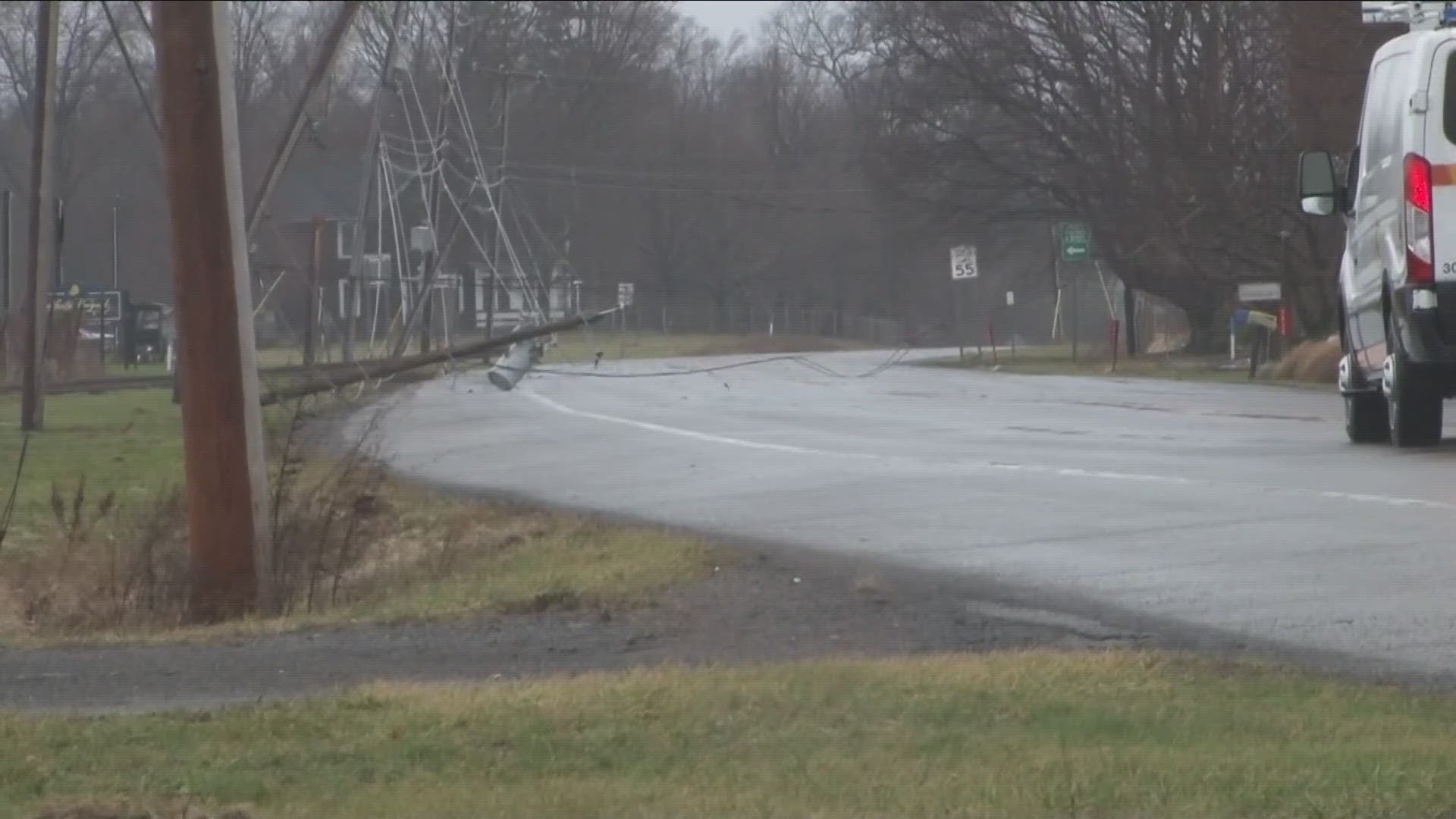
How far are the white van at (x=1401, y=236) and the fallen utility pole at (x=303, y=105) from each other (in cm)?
690

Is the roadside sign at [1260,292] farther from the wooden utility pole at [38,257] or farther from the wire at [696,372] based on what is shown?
the wooden utility pole at [38,257]

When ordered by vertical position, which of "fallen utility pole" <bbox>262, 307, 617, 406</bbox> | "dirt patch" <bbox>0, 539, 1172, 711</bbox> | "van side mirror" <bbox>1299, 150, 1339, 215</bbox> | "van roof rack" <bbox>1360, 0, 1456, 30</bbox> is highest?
"van roof rack" <bbox>1360, 0, 1456, 30</bbox>

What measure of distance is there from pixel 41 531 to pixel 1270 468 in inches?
341

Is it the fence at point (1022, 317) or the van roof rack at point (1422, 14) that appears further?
the fence at point (1022, 317)

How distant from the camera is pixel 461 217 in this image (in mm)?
28203

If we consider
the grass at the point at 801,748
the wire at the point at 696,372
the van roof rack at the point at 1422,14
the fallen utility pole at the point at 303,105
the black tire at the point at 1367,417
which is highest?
the van roof rack at the point at 1422,14

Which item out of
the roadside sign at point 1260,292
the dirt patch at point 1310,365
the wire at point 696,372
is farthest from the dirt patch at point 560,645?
the roadside sign at point 1260,292

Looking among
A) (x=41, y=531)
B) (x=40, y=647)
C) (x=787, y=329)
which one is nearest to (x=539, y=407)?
(x=41, y=531)

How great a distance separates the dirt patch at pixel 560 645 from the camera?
25.3ft

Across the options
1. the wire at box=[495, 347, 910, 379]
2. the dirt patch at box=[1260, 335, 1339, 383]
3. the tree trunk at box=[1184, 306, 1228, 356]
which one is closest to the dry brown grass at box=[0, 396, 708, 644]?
the wire at box=[495, 347, 910, 379]

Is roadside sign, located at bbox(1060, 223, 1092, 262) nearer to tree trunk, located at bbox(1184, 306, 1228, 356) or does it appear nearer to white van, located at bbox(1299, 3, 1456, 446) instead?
tree trunk, located at bbox(1184, 306, 1228, 356)

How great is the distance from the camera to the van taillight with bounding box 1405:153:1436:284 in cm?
1460

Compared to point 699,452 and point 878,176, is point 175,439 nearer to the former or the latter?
point 699,452

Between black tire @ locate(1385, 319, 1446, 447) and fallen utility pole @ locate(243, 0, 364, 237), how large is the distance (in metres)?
7.37
